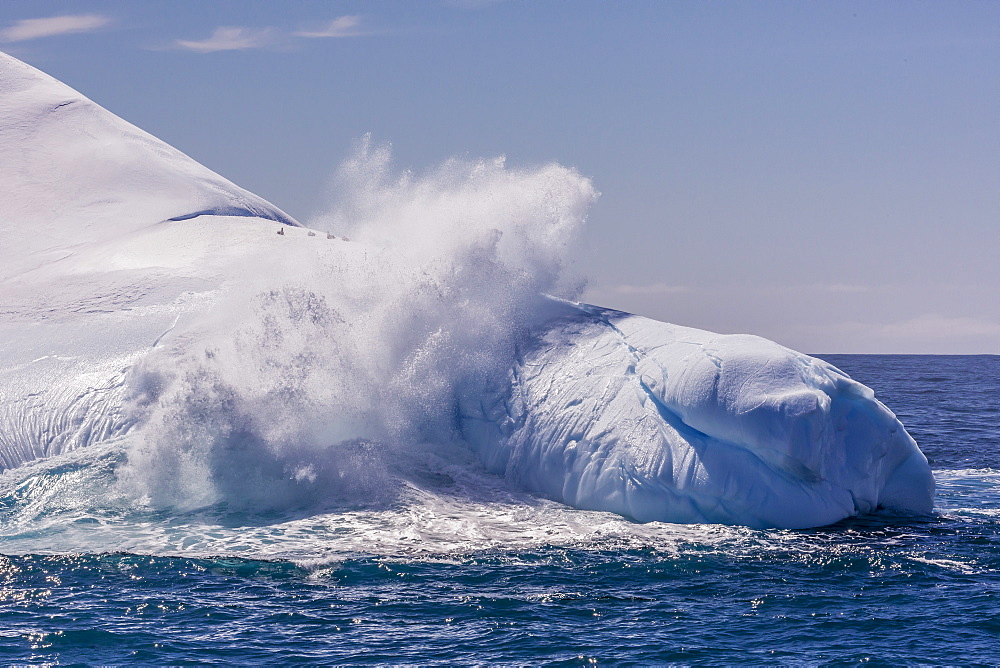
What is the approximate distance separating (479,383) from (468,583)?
27.5 feet

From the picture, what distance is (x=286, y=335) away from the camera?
2395cm

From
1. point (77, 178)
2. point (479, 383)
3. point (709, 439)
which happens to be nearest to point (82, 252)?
point (77, 178)

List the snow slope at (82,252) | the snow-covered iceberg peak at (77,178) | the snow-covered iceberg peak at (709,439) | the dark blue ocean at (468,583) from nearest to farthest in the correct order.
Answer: the dark blue ocean at (468,583), the snow-covered iceberg peak at (709,439), the snow slope at (82,252), the snow-covered iceberg peak at (77,178)

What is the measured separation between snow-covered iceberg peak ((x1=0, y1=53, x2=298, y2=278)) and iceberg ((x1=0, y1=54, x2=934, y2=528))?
6.00 m

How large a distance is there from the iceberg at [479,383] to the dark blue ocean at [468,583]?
42.3 inches

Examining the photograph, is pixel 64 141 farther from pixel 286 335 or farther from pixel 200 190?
pixel 286 335

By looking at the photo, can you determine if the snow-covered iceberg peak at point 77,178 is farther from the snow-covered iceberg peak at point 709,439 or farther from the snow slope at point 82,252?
the snow-covered iceberg peak at point 709,439

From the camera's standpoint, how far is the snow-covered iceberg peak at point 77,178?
124 feet

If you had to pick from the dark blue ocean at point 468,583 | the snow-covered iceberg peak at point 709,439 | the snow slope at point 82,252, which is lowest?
the dark blue ocean at point 468,583

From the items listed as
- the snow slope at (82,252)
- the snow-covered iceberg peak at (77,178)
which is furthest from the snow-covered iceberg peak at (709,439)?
the snow-covered iceberg peak at (77,178)

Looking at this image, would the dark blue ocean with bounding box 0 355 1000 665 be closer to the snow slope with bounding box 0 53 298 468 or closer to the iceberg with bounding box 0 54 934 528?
the iceberg with bounding box 0 54 934 528

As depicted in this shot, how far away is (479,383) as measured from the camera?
971 inches

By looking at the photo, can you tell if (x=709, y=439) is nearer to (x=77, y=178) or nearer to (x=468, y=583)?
(x=468, y=583)

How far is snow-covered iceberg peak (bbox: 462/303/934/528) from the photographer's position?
2050 centimetres
